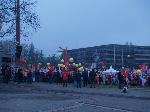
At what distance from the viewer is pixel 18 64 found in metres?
49.5

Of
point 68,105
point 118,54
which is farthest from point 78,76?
point 118,54

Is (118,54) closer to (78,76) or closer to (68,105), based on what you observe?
(78,76)

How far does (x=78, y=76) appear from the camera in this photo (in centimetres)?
4066

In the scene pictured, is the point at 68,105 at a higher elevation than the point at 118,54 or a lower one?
lower

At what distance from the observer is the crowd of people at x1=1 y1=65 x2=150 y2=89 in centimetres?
4216

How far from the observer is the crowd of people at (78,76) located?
138ft

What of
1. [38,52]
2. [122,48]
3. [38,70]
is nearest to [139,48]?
[122,48]

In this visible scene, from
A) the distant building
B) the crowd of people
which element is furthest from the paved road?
the distant building

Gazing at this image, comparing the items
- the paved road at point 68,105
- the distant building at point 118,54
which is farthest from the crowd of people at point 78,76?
the distant building at point 118,54

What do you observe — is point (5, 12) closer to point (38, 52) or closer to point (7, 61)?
point (7, 61)

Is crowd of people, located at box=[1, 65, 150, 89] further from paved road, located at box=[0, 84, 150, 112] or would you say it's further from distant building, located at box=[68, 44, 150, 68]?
distant building, located at box=[68, 44, 150, 68]

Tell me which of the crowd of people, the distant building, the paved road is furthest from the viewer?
the distant building

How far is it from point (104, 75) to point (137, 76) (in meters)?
4.58

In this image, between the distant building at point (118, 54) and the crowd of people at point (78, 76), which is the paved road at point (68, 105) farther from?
the distant building at point (118, 54)
